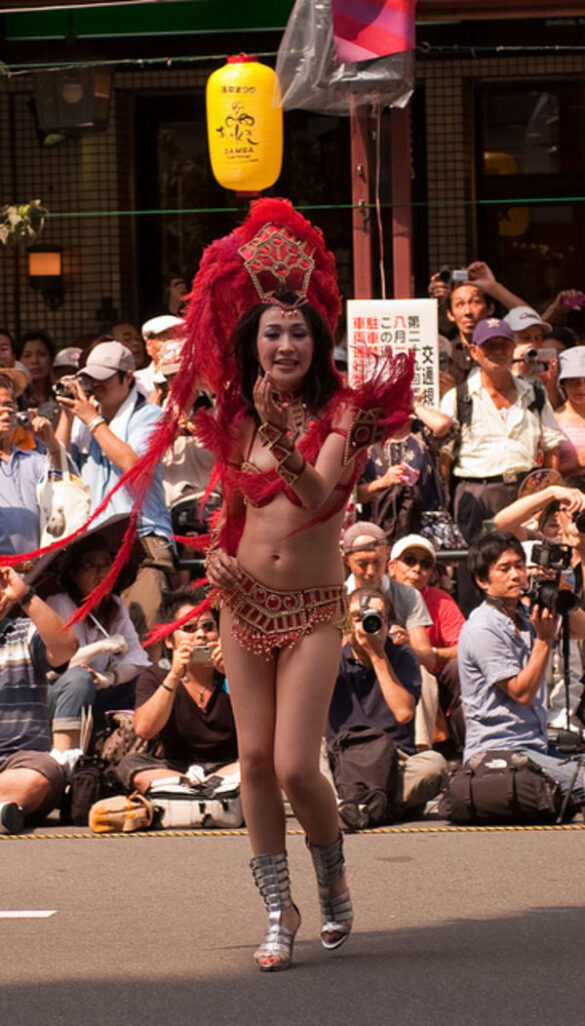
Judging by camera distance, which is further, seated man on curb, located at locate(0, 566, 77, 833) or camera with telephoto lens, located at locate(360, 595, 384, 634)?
seated man on curb, located at locate(0, 566, 77, 833)

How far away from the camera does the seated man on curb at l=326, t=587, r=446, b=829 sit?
7.90m

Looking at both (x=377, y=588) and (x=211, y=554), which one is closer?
(x=211, y=554)

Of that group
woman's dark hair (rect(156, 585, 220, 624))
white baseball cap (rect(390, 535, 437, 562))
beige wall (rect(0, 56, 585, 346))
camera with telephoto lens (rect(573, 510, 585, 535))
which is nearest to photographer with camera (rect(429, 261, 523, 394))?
white baseball cap (rect(390, 535, 437, 562))

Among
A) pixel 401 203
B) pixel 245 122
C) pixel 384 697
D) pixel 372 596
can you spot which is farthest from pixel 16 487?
pixel 245 122

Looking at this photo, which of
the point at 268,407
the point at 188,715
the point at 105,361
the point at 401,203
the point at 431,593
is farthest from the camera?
the point at 401,203

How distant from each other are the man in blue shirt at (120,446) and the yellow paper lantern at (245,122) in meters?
2.32

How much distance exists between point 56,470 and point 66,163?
5.54m

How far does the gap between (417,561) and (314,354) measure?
3574mm

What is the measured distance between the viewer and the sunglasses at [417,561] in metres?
8.99

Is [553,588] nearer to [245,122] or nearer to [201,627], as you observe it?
[201,627]

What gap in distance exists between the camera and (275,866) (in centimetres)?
545

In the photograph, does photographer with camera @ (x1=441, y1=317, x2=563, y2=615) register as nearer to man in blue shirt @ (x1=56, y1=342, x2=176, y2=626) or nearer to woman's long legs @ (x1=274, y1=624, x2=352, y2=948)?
man in blue shirt @ (x1=56, y1=342, x2=176, y2=626)

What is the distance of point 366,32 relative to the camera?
10.6m

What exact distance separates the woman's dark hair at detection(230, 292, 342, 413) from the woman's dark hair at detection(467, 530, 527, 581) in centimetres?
265
